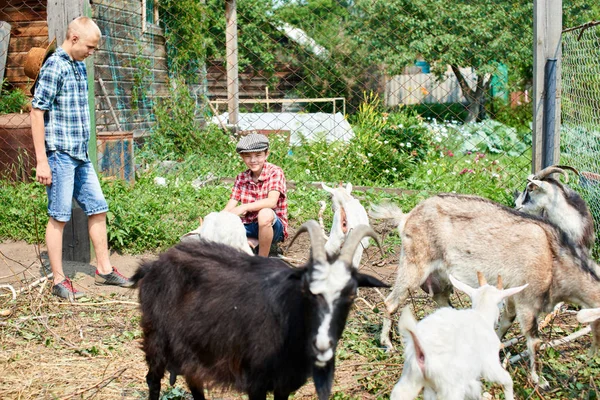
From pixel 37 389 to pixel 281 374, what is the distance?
1.62 metres

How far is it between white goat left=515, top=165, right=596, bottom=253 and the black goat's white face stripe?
8.51 feet

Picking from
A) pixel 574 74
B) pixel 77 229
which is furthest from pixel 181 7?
pixel 574 74

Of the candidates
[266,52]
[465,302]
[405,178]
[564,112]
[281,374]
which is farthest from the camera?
[266,52]

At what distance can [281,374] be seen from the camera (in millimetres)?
3102

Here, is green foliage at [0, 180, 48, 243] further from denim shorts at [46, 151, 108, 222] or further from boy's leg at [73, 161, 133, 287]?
denim shorts at [46, 151, 108, 222]

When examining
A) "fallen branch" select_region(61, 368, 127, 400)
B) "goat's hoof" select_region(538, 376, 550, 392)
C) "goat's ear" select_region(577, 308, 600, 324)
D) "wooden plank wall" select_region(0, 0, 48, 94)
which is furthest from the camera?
"wooden plank wall" select_region(0, 0, 48, 94)

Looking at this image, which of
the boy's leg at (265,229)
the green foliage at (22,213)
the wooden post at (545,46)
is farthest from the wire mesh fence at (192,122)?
the boy's leg at (265,229)

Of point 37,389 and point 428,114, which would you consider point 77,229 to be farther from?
point 428,114

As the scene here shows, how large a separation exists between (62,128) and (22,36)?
5.52 m

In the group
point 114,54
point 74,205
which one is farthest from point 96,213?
point 114,54

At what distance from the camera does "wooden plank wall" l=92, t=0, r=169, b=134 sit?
9477 mm

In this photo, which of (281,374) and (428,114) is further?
(428,114)

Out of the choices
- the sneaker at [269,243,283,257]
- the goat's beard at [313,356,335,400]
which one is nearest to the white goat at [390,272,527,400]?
the goat's beard at [313,356,335,400]

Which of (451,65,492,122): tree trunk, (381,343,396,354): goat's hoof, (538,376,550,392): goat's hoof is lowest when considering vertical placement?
(538,376,550,392): goat's hoof
